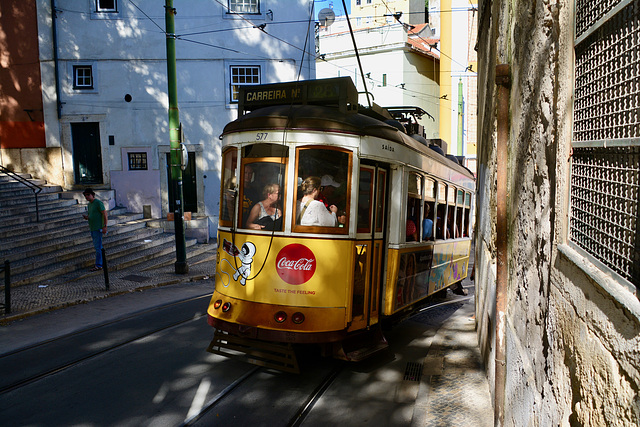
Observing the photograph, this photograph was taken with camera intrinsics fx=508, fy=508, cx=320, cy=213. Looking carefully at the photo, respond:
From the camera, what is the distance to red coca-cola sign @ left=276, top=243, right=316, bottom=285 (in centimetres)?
564

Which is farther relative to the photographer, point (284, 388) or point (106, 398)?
point (284, 388)

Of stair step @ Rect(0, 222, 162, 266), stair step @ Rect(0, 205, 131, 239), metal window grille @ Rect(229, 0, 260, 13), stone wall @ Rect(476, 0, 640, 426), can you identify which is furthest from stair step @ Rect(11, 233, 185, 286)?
stone wall @ Rect(476, 0, 640, 426)

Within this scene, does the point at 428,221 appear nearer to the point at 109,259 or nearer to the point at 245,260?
the point at 245,260

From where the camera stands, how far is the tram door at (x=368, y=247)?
5.88 metres

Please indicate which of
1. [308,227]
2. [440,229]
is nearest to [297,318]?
[308,227]

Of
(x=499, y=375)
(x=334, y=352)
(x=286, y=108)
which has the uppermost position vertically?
(x=286, y=108)

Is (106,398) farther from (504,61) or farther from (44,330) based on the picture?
(504,61)

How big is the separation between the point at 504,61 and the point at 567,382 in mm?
3518

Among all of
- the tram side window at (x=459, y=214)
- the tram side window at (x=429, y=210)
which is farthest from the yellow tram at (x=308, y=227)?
the tram side window at (x=459, y=214)

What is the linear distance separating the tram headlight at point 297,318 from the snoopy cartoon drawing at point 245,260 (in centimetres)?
74

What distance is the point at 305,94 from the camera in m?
6.35

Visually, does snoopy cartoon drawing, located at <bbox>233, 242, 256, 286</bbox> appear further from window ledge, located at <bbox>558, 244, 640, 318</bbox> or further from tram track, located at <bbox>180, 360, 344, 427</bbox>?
window ledge, located at <bbox>558, 244, 640, 318</bbox>

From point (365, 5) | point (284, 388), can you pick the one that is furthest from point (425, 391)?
point (365, 5)

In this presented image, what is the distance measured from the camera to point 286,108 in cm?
609
